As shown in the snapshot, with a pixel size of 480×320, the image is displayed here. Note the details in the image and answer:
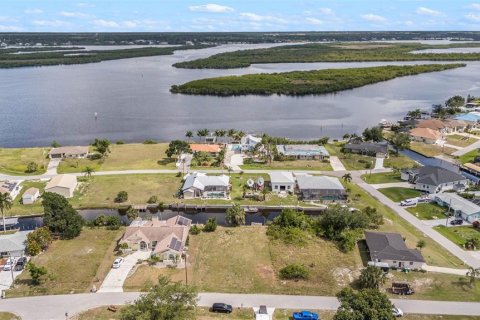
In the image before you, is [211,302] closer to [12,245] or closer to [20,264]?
[20,264]

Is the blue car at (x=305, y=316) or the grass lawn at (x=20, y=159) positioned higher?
the grass lawn at (x=20, y=159)

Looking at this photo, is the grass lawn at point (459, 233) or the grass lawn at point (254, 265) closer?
the grass lawn at point (254, 265)

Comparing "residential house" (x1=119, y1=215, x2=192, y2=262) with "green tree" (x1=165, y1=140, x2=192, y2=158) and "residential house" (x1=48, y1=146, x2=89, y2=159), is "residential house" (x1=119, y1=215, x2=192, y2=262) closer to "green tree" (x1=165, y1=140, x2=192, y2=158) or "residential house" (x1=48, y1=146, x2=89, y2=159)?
"green tree" (x1=165, y1=140, x2=192, y2=158)

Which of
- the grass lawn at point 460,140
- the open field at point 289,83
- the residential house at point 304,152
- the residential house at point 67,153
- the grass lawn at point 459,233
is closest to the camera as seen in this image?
the grass lawn at point 459,233

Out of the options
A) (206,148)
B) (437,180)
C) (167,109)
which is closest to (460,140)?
(437,180)

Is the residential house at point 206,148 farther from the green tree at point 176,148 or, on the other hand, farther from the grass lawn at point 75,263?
the grass lawn at point 75,263

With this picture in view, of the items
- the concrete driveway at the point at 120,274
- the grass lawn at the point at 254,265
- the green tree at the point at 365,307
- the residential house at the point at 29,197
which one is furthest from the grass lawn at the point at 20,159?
the green tree at the point at 365,307

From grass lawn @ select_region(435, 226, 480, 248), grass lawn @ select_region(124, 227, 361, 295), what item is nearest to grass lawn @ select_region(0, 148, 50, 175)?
grass lawn @ select_region(124, 227, 361, 295)
